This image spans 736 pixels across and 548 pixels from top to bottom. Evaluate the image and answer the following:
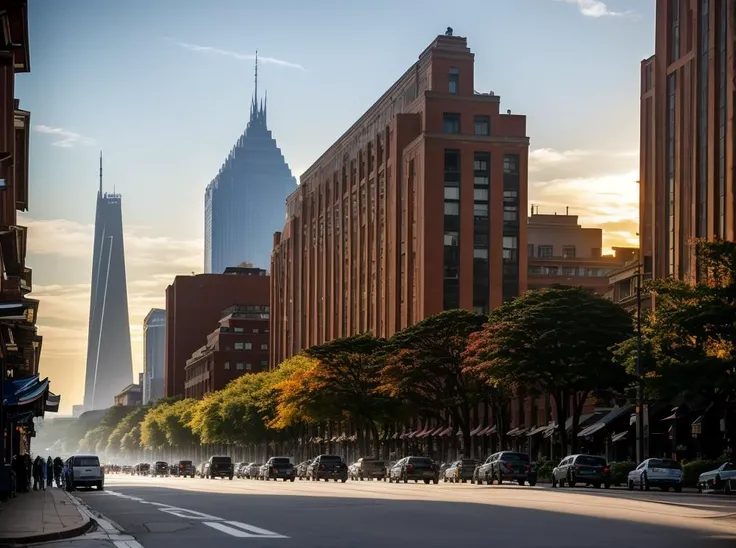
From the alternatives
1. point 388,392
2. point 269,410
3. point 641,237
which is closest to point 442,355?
point 388,392

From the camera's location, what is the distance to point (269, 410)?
153500 millimetres

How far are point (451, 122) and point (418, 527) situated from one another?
116654 millimetres

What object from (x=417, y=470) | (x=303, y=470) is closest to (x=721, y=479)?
(x=417, y=470)

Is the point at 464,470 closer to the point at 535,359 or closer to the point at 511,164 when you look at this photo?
the point at 535,359

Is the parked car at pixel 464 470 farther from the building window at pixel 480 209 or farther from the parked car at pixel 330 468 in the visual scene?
the building window at pixel 480 209

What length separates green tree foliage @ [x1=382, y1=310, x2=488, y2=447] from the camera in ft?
328

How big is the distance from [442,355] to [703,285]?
35.2 metres

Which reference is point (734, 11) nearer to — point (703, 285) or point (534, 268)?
point (703, 285)

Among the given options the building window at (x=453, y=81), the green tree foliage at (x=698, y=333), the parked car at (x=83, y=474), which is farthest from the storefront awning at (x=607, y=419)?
the building window at (x=453, y=81)

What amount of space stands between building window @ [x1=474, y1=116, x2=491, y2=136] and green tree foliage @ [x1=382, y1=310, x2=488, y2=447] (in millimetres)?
44502

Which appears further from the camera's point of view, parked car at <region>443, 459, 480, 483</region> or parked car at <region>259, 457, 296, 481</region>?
parked car at <region>259, 457, 296, 481</region>

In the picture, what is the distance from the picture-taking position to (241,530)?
28.0m

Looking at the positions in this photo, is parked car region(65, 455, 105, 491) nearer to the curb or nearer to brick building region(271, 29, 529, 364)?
the curb

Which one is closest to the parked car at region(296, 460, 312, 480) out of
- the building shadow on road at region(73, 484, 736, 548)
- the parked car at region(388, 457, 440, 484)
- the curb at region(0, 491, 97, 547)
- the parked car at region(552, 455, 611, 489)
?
the parked car at region(388, 457, 440, 484)
